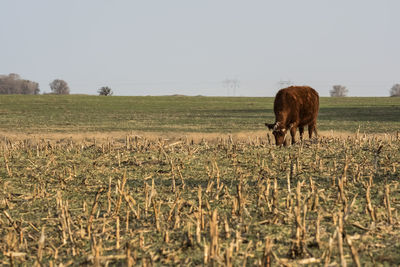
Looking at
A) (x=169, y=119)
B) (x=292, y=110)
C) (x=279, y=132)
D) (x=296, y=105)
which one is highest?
(x=296, y=105)

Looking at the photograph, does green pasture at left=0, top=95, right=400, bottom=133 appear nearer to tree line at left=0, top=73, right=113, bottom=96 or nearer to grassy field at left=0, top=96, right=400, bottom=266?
grassy field at left=0, top=96, right=400, bottom=266

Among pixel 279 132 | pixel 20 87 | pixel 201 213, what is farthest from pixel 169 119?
pixel 20 87

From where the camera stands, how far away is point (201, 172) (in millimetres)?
8594

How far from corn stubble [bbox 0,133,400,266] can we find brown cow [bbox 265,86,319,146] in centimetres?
485

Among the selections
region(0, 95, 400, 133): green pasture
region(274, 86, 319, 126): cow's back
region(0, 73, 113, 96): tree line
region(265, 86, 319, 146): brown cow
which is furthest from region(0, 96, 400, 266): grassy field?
region(0, 73, 113, 96): tree line

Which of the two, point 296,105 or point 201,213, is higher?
point 296,105

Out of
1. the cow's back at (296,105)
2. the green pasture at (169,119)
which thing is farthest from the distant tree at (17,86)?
the cow's back at (296,105)

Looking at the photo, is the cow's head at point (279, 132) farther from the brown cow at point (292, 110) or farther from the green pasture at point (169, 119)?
the green pasture at point (169, 119)

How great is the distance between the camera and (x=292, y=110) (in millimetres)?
15727

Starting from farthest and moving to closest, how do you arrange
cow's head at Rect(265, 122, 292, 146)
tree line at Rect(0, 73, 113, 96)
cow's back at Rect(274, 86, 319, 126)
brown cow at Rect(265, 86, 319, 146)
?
tree line at Rect(0, 73, 113, 96) < cow's back at Rect(274, 86, 319, 126) < brown cow at Rect(265, 86, 319, 146) < cow's head at Rect(265, 122, 292, 146)

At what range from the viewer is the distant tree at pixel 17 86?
618 feet

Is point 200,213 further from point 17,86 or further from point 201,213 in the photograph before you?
point 17,86

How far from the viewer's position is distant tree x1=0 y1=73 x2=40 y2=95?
188 meters

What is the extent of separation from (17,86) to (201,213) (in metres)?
202
